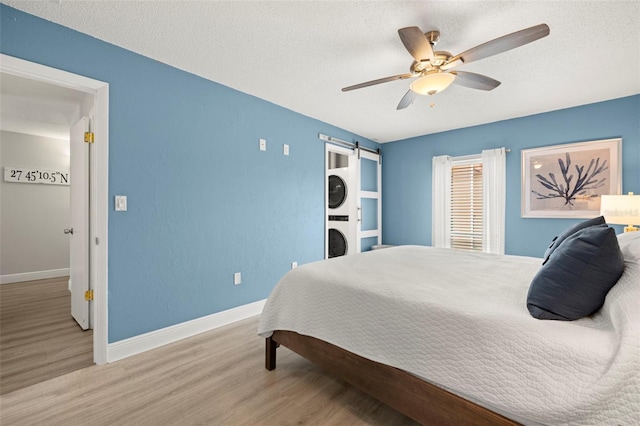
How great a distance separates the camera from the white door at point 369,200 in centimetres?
470

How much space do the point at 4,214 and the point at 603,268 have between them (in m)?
6.79

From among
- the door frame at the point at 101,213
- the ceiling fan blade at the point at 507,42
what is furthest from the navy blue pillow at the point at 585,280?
the door frame at the point at 101,213

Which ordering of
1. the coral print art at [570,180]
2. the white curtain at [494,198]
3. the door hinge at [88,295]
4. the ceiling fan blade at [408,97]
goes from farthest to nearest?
the white curtain at [494,198] < the coral print art at [570,180] < the door hinge at [88,295] < the ceiling fan blade at [408,97]

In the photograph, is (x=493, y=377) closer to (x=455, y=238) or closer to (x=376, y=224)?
(x=455, y=238)

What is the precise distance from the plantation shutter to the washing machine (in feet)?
5.24

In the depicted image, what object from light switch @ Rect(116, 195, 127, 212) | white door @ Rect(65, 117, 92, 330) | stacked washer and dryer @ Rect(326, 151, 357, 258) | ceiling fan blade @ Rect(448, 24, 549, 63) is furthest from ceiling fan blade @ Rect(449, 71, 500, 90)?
white door @ Rect(65, 117, 92, 330)

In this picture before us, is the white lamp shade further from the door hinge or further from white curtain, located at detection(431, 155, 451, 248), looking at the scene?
the door hinge

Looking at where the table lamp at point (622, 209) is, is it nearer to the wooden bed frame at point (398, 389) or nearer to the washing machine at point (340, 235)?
the wooden bed frame at point (398, 389)

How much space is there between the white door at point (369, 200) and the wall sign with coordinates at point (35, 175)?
4.74 metres

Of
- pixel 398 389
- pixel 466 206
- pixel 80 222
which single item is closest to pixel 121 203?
pixel 80 222

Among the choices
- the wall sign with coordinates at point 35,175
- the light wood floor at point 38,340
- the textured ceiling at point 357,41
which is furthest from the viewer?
the wall sign with coordinates at point 35,175

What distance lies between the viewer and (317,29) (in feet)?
6.39

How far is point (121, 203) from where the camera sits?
2188 millimetres

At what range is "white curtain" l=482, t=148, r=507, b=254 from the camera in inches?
151
